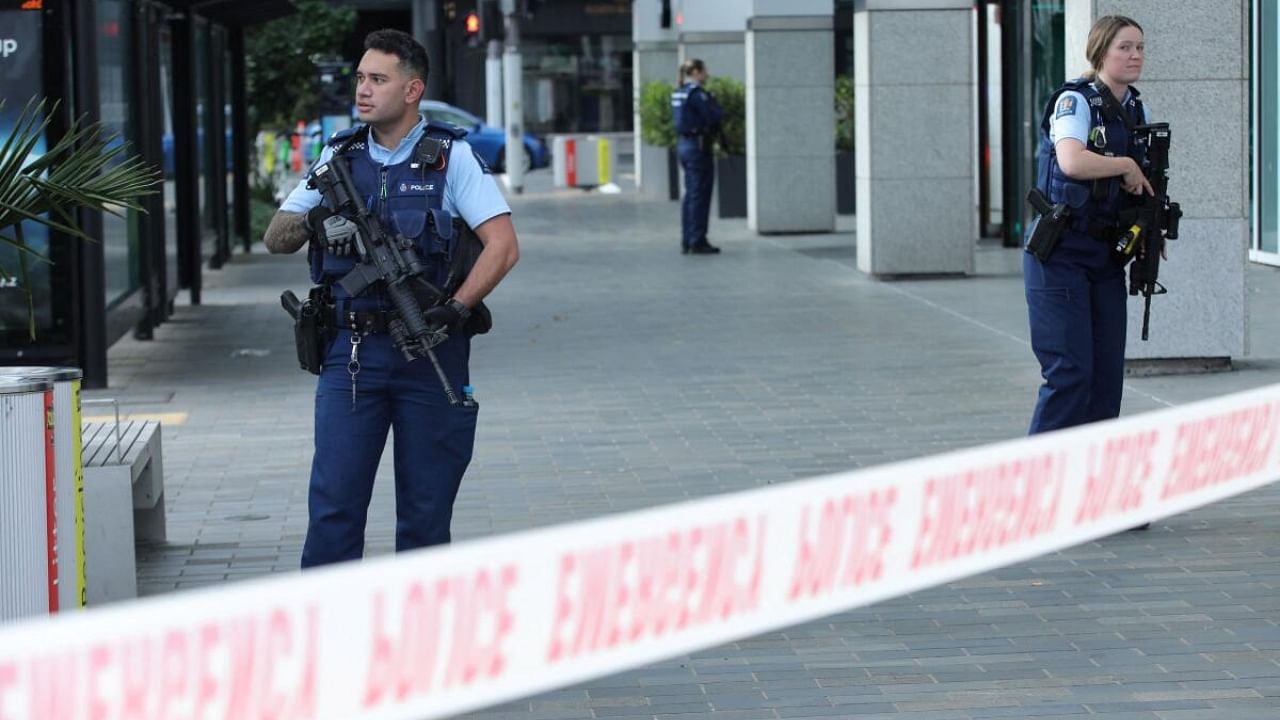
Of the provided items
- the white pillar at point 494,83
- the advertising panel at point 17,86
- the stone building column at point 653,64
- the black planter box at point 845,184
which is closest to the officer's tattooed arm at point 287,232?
the advertising panel at point 17,86

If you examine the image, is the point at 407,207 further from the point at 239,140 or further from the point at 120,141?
the point at 239,140

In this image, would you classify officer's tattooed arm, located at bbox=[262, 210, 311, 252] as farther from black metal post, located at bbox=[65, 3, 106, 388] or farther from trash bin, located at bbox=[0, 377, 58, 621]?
black metal post, located at bbox=[65, 3, 106, 388]

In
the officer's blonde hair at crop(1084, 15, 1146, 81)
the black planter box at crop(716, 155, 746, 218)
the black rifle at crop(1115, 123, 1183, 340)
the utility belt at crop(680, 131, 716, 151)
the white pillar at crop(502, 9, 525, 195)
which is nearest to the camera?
the officer's blonde hair at crop(1084, 15, 1146, 81)

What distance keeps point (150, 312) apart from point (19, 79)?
3402 mm

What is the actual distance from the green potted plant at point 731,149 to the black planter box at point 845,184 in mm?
1248

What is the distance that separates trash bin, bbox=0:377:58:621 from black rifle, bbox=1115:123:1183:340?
11.9 ft

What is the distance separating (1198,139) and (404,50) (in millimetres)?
6354

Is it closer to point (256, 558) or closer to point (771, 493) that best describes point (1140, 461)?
point (771, 493)

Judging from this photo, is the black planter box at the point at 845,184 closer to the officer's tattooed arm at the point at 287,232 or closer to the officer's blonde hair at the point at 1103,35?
the officer's blonde hair at the point at 1103,35

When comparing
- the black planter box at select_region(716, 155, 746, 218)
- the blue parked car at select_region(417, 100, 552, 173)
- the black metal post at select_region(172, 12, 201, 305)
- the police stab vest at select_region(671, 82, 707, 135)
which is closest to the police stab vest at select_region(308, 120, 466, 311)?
the black metal post at select_region(172, 12, 201, 305)

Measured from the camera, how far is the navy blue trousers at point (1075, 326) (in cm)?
698

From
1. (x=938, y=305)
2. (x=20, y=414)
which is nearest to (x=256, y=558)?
(x=20, y=414)

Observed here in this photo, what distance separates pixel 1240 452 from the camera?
4.93 metres

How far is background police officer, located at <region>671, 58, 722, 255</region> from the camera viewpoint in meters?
20.4
